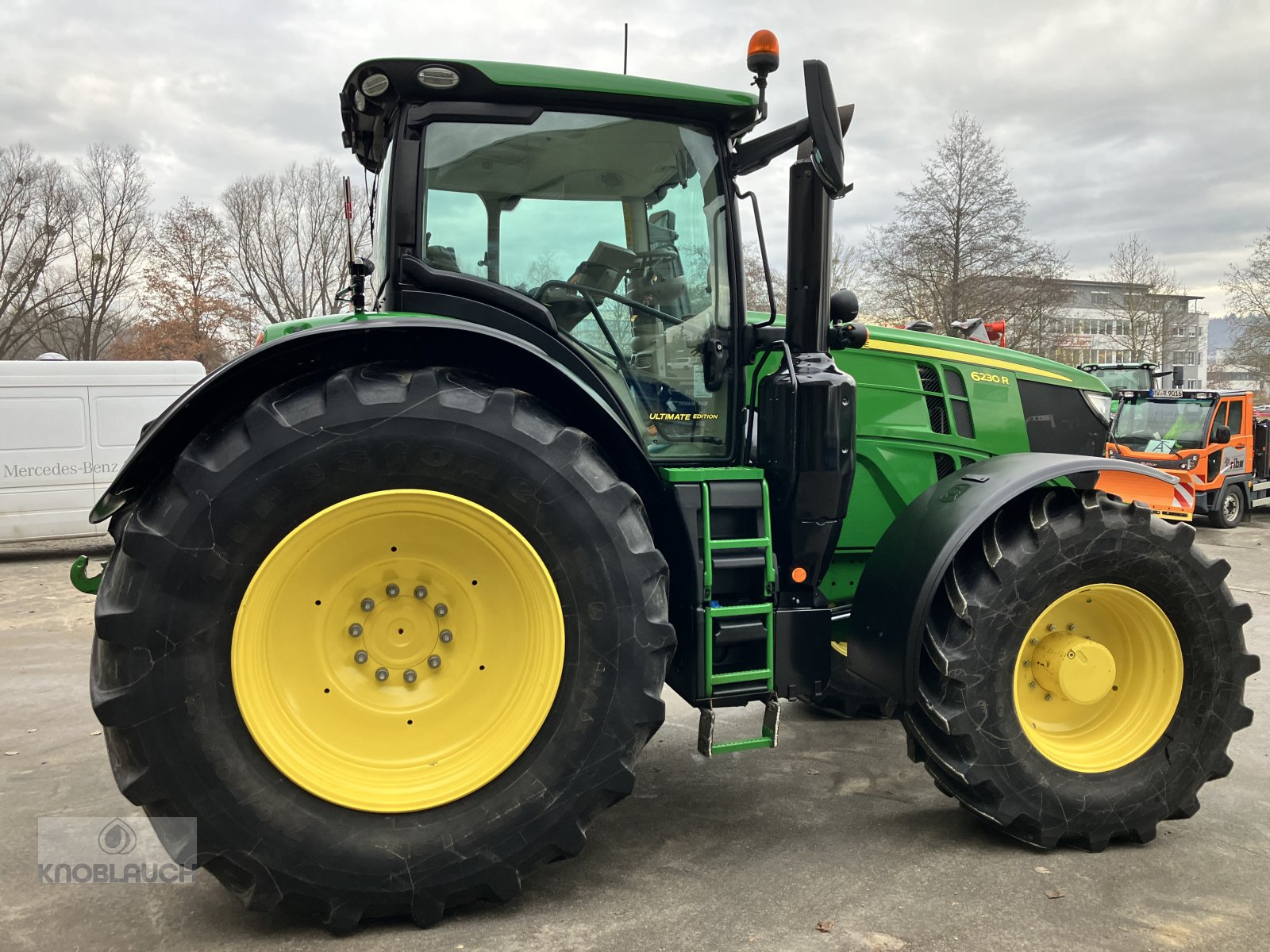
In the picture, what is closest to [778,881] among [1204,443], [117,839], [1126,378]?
[117,839]

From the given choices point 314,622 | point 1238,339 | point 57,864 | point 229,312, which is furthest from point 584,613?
point 1238,339

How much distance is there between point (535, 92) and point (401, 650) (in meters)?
1.90

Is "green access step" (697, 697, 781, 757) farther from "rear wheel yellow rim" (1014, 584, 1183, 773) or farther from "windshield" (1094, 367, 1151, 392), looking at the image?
"windshield" (1094, 367, 1151, 392)

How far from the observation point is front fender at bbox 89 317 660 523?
8.47 ft

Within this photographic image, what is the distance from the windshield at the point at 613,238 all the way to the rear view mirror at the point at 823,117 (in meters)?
0.47

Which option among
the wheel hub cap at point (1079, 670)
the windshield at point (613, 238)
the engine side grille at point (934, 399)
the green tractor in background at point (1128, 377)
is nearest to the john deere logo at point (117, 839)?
→ the windshield at point (613, 238)

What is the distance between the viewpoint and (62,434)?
1066 centimetres

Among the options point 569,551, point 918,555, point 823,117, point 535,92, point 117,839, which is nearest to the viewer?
point 569,551

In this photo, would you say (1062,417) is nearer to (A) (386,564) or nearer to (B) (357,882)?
(A) (386,564)

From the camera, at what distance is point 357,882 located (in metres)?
2.54

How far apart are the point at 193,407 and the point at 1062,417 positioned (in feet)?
12.3

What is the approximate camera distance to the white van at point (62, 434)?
412 inches

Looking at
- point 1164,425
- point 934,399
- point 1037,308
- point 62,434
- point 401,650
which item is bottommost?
point 401,650

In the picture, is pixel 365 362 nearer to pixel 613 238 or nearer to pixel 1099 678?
pixel 613 238
